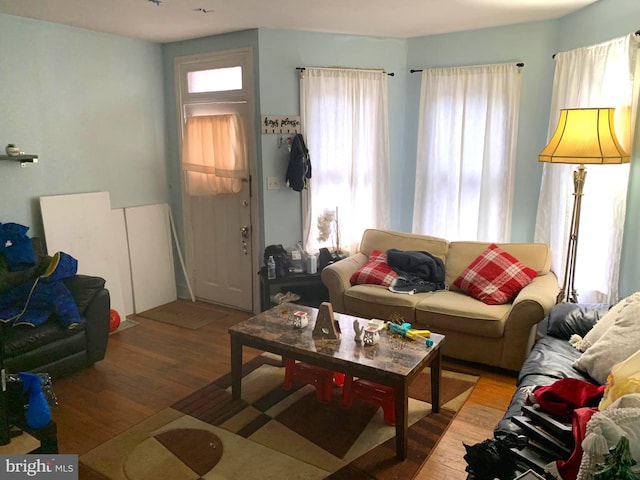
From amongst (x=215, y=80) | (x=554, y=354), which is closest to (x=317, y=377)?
(x=554, y=354)

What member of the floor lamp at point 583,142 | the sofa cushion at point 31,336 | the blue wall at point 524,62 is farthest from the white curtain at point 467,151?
the sofa cushion at point 31,336

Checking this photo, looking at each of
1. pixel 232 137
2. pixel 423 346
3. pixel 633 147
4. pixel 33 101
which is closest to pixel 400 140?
pixel 232 137

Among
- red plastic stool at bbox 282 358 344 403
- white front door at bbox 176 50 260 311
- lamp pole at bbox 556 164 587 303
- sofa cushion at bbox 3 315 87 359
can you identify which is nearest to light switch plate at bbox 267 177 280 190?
white front door at bbox 176 50 260 311

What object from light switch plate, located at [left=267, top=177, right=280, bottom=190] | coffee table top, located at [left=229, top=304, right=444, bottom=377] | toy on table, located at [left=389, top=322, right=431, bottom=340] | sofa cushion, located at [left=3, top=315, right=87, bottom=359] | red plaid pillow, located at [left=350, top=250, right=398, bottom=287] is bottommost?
sofa cushion, located at [left=3, top=315, right=87, bottom=359]

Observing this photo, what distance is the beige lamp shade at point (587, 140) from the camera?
290cm

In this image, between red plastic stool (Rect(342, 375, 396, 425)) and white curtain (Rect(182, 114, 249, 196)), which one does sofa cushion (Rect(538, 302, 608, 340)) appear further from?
white curtain (Rect(182, 114, 249, 196))

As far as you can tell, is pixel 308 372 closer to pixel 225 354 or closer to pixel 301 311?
pixel 301 311

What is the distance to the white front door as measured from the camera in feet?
13.7

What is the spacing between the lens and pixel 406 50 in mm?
4438

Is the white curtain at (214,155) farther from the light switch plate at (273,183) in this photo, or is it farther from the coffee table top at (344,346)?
the coffee table top at (344,346)

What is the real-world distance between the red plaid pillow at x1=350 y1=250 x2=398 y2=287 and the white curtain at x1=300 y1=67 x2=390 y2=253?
23.7 inches

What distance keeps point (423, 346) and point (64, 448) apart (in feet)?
6.43

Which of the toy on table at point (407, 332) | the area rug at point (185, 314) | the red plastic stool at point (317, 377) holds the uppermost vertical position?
the toy on table at point (407, 332)

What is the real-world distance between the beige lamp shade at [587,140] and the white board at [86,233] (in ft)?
11.5
